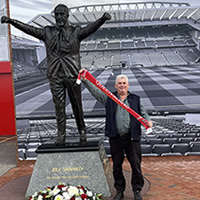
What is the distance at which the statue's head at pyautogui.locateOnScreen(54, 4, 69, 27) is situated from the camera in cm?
411

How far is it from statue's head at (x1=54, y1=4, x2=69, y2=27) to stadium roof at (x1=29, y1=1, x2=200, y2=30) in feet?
7.08

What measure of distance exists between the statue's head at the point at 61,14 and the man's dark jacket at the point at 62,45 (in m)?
0.12

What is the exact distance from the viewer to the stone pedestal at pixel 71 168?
4.17 metres

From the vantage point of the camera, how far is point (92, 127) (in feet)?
22.0

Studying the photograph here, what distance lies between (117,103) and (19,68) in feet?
12.8

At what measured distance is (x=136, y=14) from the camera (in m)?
6.67

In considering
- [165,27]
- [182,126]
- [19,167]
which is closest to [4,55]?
[19,167]

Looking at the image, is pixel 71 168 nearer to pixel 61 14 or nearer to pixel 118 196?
pixel 118 196

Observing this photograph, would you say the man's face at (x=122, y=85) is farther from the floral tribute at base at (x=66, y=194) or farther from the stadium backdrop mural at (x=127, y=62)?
the stadium backdrop mural at (x=127, y=62)

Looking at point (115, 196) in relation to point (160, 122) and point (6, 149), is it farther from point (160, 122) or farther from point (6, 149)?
point (6, 149)

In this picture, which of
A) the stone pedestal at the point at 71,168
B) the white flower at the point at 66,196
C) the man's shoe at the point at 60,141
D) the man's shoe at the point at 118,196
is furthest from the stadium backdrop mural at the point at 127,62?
the white flower at the point at 66,196

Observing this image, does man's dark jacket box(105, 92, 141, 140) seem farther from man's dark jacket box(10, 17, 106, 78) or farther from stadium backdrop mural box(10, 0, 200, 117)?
stadium backdrop mural box(10, 0, 200, 117)

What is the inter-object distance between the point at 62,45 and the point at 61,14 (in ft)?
1.54

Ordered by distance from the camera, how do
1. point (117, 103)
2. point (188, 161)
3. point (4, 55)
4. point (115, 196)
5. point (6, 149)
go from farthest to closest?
point (4, 55) < point (6, 149) < point (188, 161) < point (115, 196) < point (117, 103)
